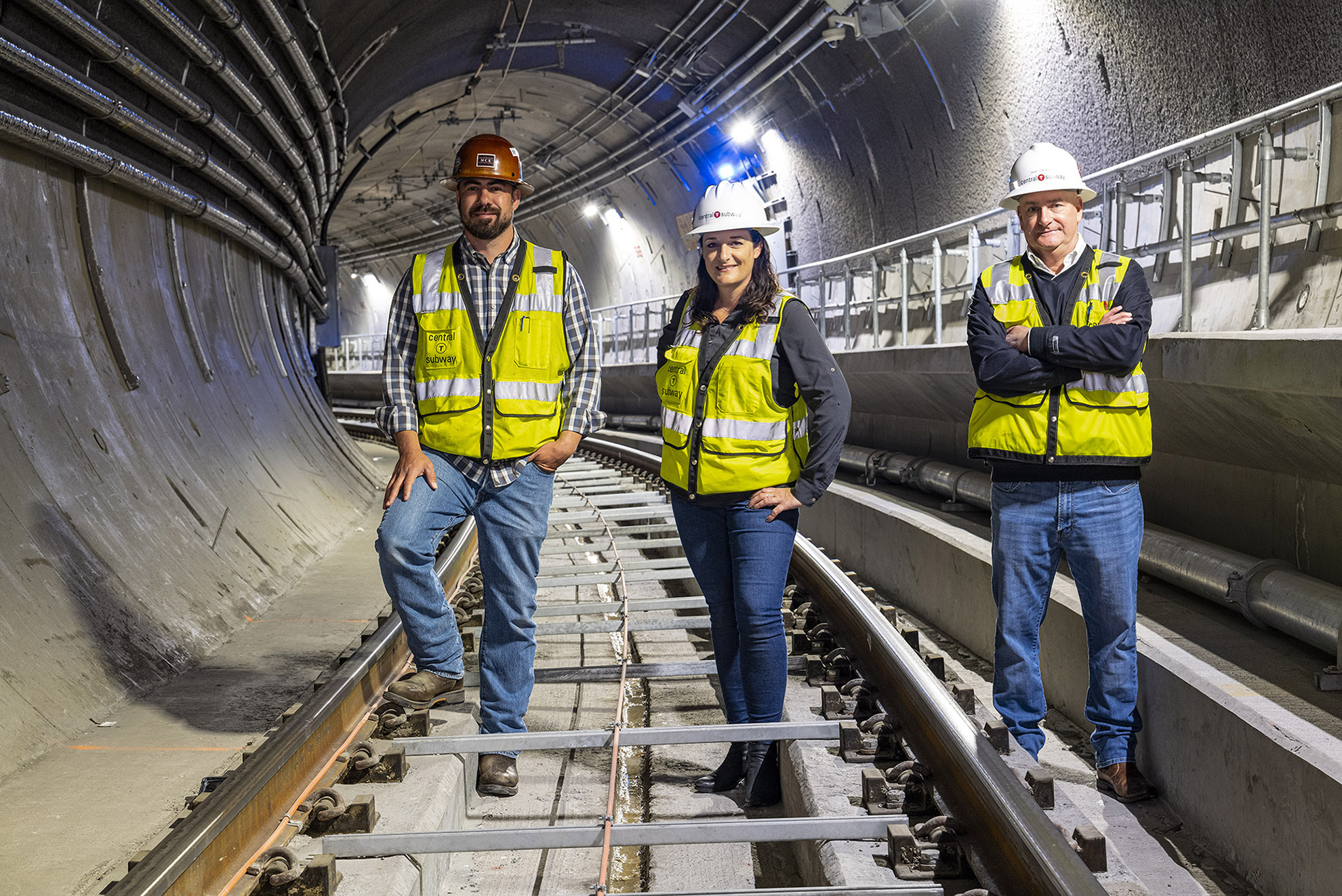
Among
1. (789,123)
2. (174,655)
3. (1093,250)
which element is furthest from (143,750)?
(789,123)

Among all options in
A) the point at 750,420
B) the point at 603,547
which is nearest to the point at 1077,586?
the point at 750,420

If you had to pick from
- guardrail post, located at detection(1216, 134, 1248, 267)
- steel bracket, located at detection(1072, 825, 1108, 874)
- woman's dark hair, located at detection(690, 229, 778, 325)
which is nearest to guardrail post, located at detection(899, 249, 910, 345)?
guardrail post, located at detection(1216, 134, 1248, 267)

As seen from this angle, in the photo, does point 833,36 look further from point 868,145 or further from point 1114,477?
point 1114,477

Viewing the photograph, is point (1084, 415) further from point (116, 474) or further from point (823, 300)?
point (823, 300)

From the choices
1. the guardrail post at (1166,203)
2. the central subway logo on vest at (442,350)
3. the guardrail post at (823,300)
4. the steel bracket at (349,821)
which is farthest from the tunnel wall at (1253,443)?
the guardrail post at (823,300)

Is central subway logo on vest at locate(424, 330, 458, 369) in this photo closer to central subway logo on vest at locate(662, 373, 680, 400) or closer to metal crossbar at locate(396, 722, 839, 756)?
central subway logo on vest at locate(662, 373, 680, 400)

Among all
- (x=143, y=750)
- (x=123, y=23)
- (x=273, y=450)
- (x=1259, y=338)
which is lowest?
(x=143, y=750)

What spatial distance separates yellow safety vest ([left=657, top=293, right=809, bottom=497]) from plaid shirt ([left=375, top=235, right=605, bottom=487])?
0.39m

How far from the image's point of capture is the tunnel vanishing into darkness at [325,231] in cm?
525

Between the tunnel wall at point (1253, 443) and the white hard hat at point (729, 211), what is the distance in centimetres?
209

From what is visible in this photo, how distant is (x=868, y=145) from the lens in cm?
1694

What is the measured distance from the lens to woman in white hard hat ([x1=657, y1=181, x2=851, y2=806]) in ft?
12.0

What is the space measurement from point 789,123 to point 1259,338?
15.4 meters

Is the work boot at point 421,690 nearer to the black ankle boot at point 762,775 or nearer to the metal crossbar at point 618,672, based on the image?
the metal crossbar at point 618,672
